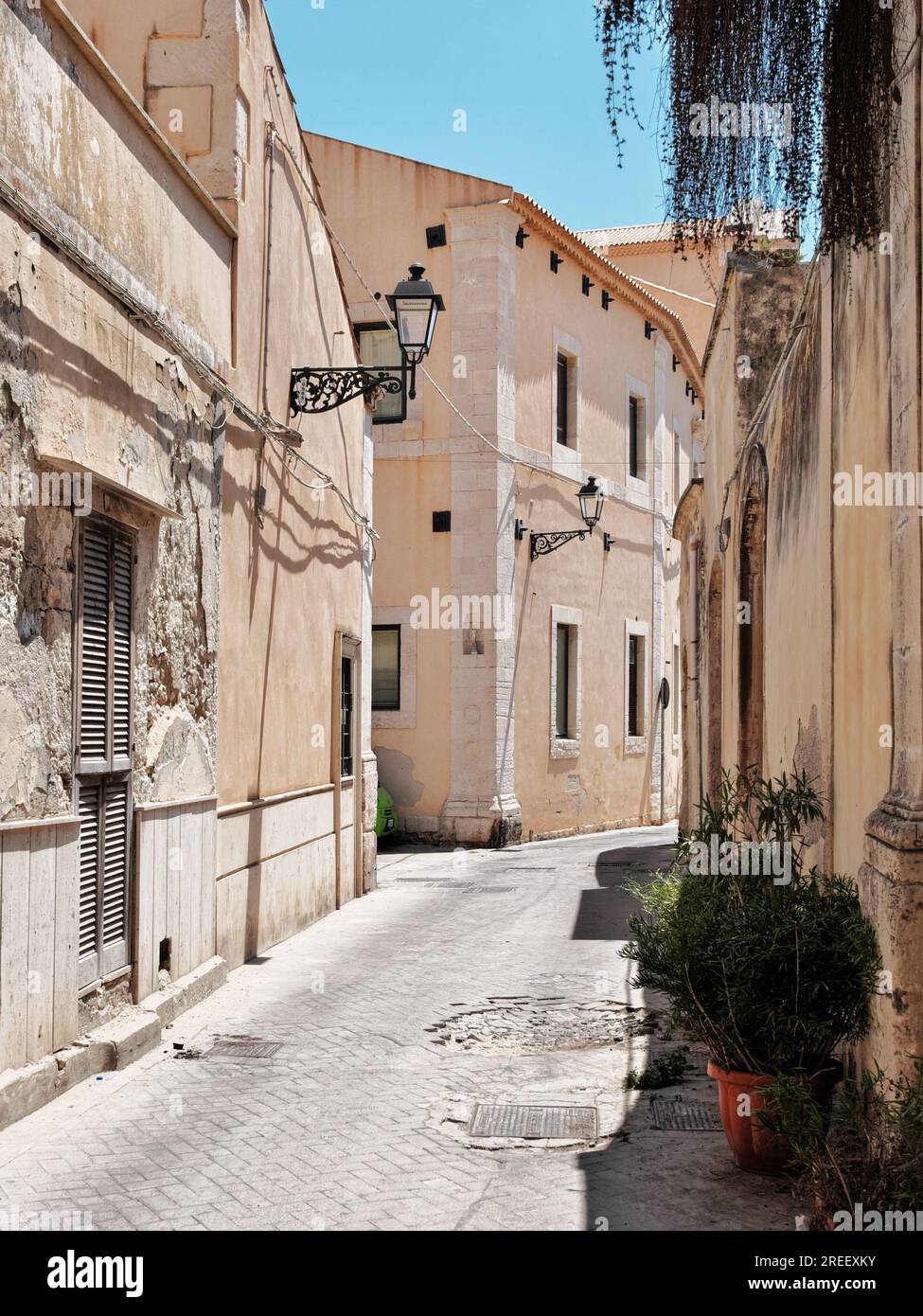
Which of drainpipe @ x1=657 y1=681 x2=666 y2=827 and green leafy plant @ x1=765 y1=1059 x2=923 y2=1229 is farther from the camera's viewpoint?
drainpipe @ x1=657 y1=681 x2=666 y2=827

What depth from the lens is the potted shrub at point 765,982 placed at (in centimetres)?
420

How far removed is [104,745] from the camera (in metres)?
6.37

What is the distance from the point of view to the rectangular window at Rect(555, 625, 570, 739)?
805 inches

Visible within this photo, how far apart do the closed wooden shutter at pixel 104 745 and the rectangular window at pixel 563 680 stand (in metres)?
14.1

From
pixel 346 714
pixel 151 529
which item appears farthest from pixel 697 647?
pixel 151 529

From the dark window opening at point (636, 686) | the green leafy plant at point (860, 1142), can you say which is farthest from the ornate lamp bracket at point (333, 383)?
the dark window opening at point (636, 686)

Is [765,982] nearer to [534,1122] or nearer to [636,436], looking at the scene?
[534,1122]

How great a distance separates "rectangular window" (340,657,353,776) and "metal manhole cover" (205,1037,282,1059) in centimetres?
563

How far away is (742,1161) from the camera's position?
4609 millimetres

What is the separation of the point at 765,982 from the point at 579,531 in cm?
1498

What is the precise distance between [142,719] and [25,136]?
292 cm

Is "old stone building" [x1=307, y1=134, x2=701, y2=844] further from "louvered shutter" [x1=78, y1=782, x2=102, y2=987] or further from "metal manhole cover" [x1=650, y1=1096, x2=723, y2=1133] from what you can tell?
"metal manhole cover" [x1=650, y1=1096, x2=723, y2=1133]

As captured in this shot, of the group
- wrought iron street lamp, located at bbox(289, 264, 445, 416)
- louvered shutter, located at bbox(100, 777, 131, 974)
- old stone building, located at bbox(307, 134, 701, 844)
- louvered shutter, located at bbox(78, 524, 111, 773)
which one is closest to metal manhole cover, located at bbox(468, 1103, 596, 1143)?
louvered shutter, located at bbox(100, 777, 131, 974)
